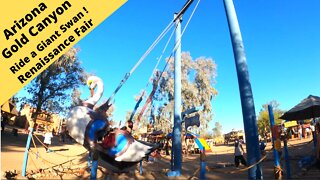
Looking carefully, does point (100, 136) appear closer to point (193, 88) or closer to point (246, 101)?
point (246, 101)

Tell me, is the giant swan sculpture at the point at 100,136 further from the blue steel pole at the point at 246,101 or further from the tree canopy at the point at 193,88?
the tree canopy at the point at 193,88

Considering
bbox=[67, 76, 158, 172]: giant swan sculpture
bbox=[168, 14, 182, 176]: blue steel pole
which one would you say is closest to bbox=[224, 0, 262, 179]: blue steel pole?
bbox=[67, 76, 158, 172]: giant swan sculpture

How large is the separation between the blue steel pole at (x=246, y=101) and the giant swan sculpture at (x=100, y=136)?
216 centimetres

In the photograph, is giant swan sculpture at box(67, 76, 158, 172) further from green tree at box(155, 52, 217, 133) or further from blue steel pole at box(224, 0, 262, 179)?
green tree at box(155, 52, 217, 133)

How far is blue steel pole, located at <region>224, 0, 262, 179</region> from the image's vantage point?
5566 mm

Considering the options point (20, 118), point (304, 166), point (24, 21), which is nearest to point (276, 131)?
point (304, 166)

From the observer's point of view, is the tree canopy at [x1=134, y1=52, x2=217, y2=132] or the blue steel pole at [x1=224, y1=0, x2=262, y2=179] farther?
the tree canopy at [x1=134, y1=52, x2=217, y2=132]

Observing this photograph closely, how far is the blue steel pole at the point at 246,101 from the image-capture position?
5.57 meters

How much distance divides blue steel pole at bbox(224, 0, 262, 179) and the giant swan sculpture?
2.16 m

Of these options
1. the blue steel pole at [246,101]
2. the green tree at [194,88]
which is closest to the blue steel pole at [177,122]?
the blue steel pole at [246,101]

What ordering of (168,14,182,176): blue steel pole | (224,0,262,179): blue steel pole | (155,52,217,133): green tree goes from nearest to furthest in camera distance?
(224,0,262,179): blue steel pole, (168,14,182,176): blue steel pole, (155,52,217,133): green tree

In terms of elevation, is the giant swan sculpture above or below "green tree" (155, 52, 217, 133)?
below

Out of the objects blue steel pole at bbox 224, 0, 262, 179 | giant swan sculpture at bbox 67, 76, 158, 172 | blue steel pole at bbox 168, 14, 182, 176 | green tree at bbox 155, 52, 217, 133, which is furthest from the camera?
green tree at bbox 155, 52, 217, 133

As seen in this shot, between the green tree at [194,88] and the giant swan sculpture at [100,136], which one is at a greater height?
the green tree at [194,88]
